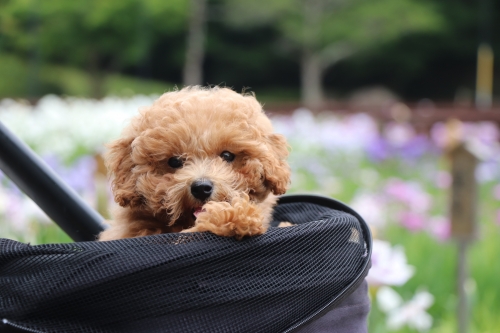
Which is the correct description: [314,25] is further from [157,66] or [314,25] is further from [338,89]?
[157,66]

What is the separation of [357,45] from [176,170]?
32.0 m

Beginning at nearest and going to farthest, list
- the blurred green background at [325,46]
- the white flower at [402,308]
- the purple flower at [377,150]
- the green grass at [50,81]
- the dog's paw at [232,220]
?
1. the dog's paw at [232,220]
2. the white flower at [402,308]
3. the purple flower at [377,150]
4. the green grass at [50,81]
5. the blurred green background at [325,46]

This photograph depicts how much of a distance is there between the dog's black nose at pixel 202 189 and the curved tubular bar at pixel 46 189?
383 mm

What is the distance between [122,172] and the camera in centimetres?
161

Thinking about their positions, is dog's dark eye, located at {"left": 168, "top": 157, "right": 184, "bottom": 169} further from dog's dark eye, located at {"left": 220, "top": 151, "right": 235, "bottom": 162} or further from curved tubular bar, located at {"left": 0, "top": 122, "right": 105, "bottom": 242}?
curved tubular bar, located at {"left": 0, "top": 122, "right": 105, "bottom": 242}

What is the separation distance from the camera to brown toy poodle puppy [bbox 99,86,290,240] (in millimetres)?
1474

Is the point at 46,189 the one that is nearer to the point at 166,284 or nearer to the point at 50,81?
the point at 166,284

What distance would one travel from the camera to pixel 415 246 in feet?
12.0

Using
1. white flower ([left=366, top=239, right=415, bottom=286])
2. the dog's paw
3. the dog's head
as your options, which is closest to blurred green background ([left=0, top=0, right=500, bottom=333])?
white flower ([left=366, top=239, right=415, bottom=286])

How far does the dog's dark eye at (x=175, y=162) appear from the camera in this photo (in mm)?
1545

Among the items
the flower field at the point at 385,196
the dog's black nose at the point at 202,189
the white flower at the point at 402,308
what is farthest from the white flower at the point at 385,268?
the dog's black nose at the point at 202,189

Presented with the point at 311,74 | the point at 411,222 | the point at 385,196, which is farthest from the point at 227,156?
the point at 311,74

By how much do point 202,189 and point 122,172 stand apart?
27cm

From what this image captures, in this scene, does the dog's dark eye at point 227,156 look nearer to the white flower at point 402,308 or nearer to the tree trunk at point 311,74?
the white flower at point 402,308
